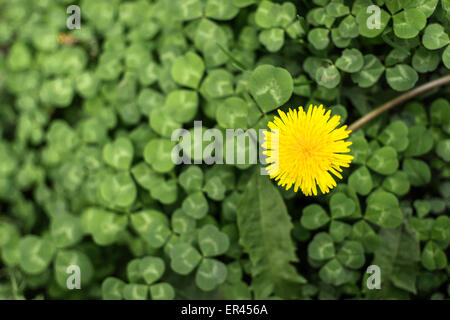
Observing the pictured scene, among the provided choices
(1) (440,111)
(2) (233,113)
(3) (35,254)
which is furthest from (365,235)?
(3) (35,254)

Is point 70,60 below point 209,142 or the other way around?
the other way around

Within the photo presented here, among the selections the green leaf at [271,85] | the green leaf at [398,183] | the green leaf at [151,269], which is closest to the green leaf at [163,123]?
the green leaf at [271,85]

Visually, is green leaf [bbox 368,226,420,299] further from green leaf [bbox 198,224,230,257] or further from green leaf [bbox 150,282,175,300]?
green leaf [bbox 150,282,175,300]

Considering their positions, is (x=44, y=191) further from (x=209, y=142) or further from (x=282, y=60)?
(x=282, y=60)

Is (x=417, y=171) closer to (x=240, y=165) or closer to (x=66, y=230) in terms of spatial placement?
(x=240, y=165)

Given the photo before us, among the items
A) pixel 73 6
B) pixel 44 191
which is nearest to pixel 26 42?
pixel 73 6

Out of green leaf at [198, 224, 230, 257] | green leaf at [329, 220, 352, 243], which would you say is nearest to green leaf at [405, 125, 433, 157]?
green leaf at [329, 220, 352, 243]
